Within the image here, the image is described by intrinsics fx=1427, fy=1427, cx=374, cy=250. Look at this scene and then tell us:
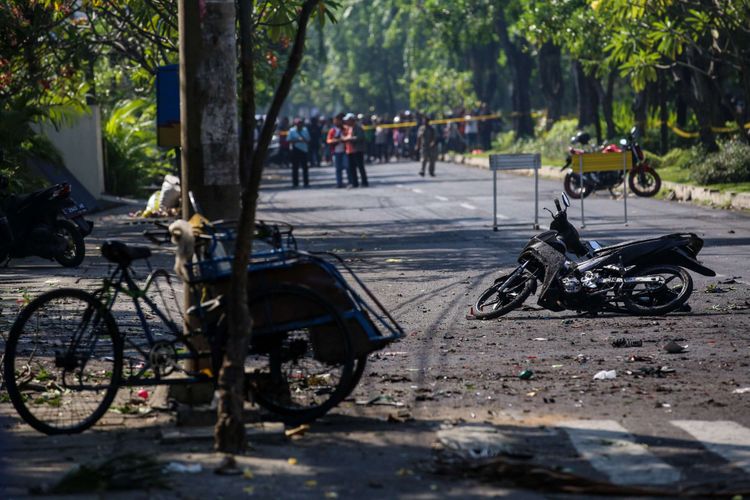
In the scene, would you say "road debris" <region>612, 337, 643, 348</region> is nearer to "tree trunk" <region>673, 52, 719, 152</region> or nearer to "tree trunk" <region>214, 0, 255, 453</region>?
"tree trunk" <region>214, 0, 255, 453</region>

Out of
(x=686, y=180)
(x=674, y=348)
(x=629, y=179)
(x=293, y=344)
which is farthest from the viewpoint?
(x=686, y=180)

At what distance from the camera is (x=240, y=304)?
22.3 ft

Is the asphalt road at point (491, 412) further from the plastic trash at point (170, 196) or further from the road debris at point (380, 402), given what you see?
the plastic trash at point (170, 196)

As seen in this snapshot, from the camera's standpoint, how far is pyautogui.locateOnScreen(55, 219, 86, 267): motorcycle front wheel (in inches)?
636

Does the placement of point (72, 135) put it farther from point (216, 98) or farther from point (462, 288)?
point (216, 98)

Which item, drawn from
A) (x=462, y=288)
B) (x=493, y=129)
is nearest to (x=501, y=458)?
(x=462, y=288)

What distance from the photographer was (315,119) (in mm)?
53656

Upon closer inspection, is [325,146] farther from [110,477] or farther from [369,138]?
[110,477]

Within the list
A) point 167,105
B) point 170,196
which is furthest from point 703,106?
point 167,105

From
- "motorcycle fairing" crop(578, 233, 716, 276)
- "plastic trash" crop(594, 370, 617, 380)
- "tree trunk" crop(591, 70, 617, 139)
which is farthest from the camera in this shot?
"tree trunk" crop(591, 70, 617, 139)

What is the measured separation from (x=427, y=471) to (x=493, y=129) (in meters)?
55.8

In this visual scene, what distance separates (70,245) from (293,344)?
9089 mm

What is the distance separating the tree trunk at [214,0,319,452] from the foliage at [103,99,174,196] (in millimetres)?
24391

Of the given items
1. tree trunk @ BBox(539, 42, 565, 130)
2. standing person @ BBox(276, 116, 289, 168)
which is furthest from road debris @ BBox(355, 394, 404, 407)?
standing person @ BBox(276, 116, 289, 168)
